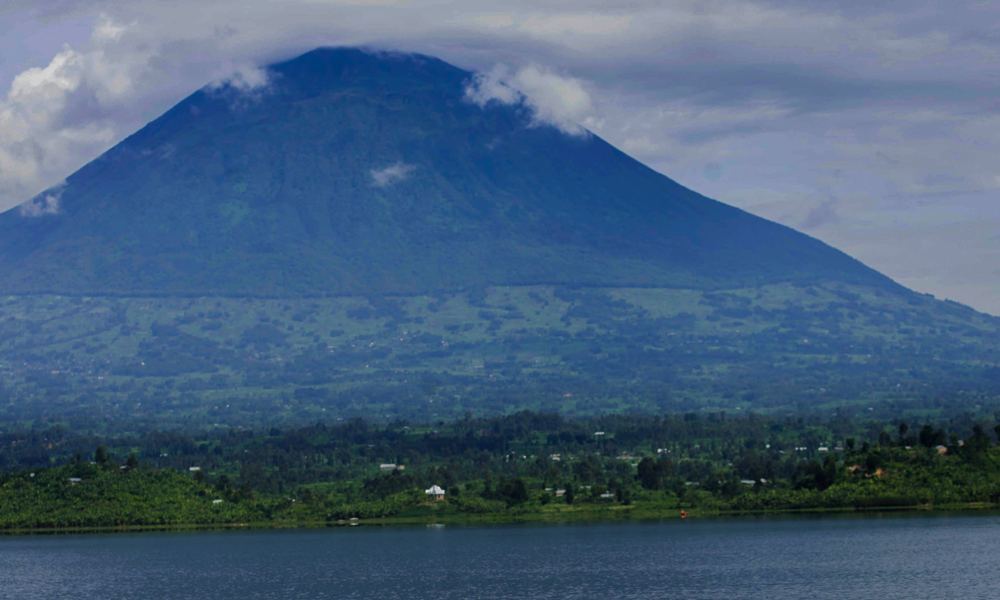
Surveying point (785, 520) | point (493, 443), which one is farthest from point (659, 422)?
point (785, 520)

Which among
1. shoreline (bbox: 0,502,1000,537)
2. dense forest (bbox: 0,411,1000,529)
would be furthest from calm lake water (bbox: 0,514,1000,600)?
dense forest (bbox: 0,411,1000,529)

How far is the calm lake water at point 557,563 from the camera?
2761 inches

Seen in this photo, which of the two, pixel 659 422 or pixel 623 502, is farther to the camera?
pixel 659 422

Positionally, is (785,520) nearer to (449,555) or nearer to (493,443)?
(449,555)

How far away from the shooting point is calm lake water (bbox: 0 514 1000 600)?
70125 mm

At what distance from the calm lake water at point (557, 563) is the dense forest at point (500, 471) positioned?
7072 mm

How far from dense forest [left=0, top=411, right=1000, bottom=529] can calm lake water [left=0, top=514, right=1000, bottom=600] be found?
707 cm

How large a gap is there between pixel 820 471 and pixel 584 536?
23.4 metres

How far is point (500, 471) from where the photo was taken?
482ft

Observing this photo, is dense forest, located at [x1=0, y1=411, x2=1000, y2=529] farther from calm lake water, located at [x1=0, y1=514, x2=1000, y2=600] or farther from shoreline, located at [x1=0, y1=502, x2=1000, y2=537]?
calm lake water, located at [x1=0, y1=514, x2=1000, y2=600]

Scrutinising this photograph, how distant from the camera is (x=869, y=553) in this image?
79250 mm

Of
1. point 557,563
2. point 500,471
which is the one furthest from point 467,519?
point 557,563

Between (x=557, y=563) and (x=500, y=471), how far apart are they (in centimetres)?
6285

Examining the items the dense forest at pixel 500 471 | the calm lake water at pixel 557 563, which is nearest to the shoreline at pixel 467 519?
the dense forest at pixel 500 471
